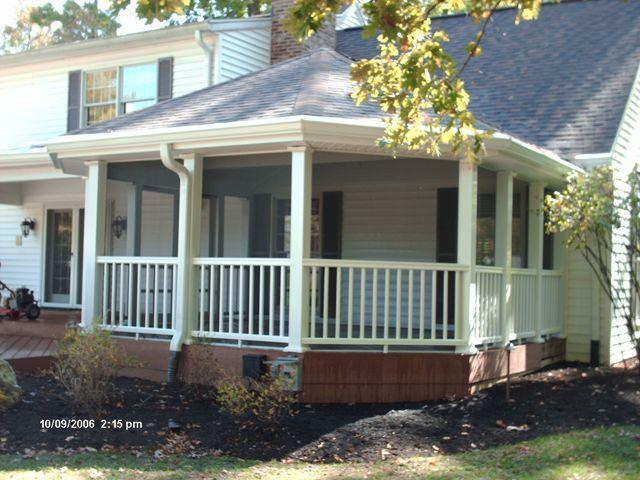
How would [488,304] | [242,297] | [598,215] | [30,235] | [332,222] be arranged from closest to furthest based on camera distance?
[242,297] < [488,304] < [598,215] < [332,222] < [30,235]

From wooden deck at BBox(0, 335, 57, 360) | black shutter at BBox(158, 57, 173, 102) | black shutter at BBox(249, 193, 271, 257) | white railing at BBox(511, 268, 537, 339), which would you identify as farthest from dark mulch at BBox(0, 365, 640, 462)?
black shutter at BBox(158, 57, 173, 102)

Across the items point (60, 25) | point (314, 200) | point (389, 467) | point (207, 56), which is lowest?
point (389, 467)

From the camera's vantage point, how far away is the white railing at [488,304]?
8.81 metres

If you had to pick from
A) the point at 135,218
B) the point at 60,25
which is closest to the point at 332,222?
the point at 135,218

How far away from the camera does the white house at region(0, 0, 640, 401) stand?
837cm

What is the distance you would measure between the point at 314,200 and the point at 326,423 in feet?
20.2

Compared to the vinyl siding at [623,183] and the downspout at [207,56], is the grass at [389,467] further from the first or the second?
the downspout at [207,56]

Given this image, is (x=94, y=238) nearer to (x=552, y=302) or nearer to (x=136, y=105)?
(x=136, y=105)

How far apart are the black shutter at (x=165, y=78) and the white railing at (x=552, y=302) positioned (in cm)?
761

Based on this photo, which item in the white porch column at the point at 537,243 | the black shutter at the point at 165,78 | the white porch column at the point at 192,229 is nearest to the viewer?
the white porch column at the point at 192,229

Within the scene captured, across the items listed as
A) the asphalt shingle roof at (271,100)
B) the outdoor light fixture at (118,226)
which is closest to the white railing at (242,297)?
the asphalt shingle roof at (271,100)

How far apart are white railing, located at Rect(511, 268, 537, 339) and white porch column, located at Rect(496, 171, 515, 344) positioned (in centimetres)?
27

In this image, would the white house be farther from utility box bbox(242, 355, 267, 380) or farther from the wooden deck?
the wooden deck

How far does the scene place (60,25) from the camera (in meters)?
36.2
